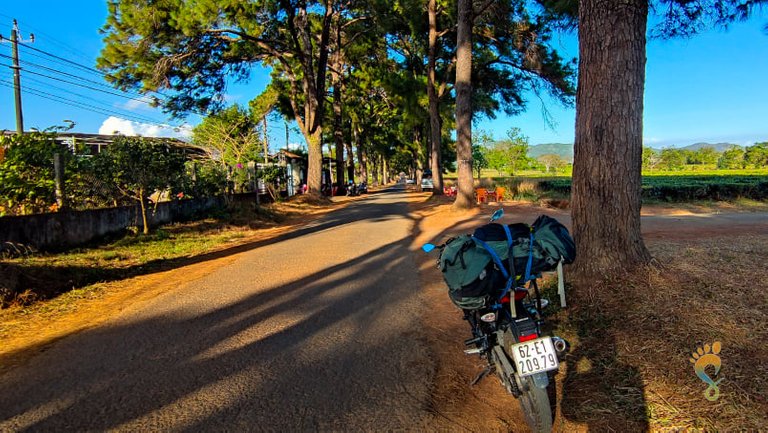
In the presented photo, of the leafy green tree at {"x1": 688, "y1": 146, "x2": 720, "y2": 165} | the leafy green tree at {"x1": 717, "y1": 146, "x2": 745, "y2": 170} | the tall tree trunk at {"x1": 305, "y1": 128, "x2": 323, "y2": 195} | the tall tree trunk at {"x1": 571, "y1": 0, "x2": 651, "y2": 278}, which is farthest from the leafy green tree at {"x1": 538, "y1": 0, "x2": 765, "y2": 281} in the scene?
the leafy green tree at {"x1": 688, "y1": 146, "x2": 720, "y2": 165}

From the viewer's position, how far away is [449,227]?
39.8ft

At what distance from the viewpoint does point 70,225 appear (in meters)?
8.41

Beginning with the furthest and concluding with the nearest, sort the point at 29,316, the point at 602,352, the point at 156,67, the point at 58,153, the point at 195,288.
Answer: the point at 156,67, the point at 58,153, the point at 195,288, the point at 29,316, the point at 602,352

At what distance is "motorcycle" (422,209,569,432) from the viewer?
→ 8.16ft

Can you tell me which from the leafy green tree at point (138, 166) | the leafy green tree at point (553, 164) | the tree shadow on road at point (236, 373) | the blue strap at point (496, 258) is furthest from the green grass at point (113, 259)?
the leafy green tree at point (553, 164)

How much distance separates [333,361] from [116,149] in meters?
8.88

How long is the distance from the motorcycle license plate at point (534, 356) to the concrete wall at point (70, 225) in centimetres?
812

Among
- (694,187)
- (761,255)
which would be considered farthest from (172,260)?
(694,187)

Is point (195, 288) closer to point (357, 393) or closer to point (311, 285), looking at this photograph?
point (311, 285)

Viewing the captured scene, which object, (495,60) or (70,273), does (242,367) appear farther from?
(495,60)

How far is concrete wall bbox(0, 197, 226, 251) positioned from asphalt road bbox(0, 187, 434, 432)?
357 cm

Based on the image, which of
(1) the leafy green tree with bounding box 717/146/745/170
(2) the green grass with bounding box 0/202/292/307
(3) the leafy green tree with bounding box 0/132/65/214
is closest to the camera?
(2) the green grass with bounding box 0/202/292/307

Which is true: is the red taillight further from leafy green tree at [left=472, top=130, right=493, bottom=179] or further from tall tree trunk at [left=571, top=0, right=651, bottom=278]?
leafy green tree at [left=472, top=130, right=493, bottom=179]

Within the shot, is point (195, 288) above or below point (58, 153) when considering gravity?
below
